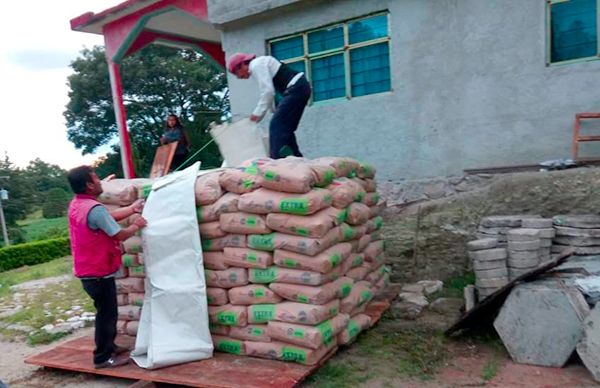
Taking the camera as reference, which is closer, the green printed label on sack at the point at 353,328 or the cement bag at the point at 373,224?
the green printed label on sack at the point at 353,328

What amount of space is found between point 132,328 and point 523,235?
141 inches

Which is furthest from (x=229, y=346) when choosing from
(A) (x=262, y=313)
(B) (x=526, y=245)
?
(B) (x=526, y=245)

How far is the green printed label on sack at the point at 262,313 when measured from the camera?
11.3 ft

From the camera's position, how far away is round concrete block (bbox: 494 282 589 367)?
3.25 metres

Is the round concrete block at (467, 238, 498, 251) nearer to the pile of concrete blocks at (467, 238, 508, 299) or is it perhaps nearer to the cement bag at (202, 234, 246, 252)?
the pile of concrete blocks at (467, 238, 508, 299)

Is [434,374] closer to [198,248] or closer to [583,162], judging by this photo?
[198,248]

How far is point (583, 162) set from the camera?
530cm

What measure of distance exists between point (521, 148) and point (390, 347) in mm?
3508

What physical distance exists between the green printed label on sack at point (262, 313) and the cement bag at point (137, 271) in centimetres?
109

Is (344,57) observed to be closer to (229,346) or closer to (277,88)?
(277,88)

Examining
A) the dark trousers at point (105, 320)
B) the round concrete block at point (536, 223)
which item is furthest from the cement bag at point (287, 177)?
the round concrete block at point (536, 223)

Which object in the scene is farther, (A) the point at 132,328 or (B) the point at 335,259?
(A) the point at 132,328

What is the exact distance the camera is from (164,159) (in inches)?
295

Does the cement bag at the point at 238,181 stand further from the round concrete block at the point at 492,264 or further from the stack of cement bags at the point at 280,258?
the round concrete block at the point at 492,264
